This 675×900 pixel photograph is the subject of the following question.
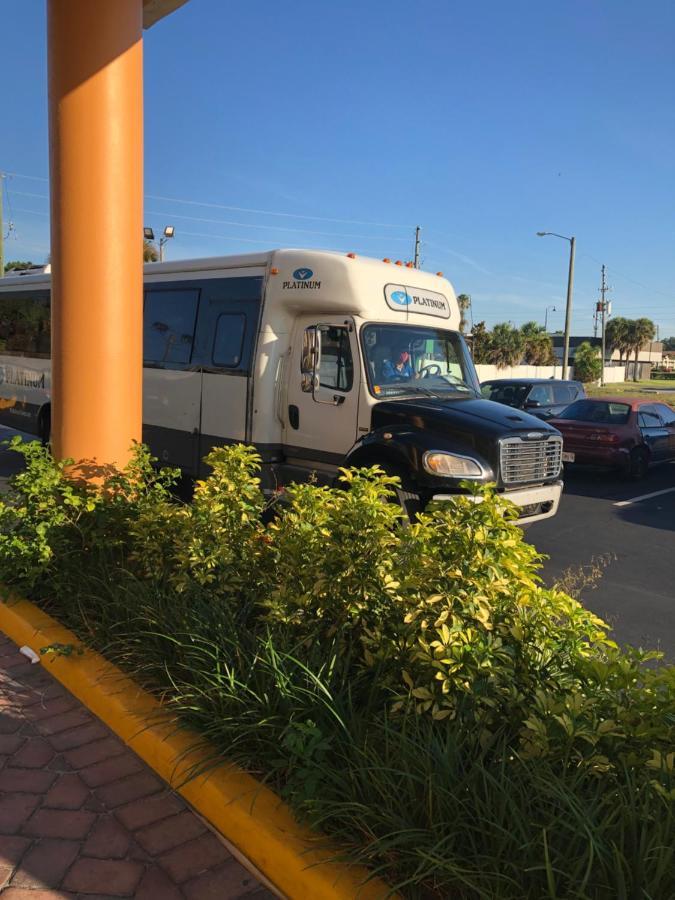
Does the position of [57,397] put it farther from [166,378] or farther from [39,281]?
[39,281]

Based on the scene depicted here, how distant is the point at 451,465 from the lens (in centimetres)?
636

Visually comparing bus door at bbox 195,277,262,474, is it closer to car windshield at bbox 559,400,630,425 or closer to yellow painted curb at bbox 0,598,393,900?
yellow painted curb at bbox 0,598,393,900

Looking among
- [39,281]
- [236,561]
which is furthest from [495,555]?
[39,281]

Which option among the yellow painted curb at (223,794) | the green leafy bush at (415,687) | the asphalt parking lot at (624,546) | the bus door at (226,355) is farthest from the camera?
the bus door at (226,355)

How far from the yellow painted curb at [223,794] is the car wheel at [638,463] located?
10782mm

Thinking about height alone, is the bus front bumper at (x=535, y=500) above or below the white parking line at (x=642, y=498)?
above

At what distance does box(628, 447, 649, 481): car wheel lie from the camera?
40.8 feet

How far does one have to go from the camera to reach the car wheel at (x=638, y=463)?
12.4 meters

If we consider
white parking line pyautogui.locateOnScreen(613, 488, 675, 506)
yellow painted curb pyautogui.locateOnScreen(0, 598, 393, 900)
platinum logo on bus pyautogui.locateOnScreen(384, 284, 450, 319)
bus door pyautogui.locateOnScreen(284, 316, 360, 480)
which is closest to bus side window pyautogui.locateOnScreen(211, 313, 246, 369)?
bus door pyautogui.locateOnScreen(284, 316, 360, 480)

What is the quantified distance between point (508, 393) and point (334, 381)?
8.85 metres

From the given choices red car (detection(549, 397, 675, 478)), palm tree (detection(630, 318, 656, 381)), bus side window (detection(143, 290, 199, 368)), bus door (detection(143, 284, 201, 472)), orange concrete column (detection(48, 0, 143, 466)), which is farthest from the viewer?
palm tree (detection(630, 318, 656, 381))

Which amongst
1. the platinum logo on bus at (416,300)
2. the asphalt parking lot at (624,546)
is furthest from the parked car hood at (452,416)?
the asphalt parking lot at (624,546)

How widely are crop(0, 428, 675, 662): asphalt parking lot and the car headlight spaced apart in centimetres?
130

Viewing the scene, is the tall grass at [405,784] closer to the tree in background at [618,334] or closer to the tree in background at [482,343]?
the tree in background at [482,343]
